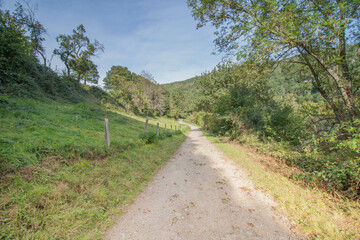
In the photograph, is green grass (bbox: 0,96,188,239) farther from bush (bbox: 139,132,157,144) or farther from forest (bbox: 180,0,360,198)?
forest (bbox: 180,0,360,198)

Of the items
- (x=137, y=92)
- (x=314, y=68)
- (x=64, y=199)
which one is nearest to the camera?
(x=64, y=199)

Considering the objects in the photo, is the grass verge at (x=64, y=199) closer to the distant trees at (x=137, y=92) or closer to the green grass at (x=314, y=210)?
the green grass at (x=314, y=210)

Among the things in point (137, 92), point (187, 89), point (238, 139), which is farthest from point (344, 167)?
point (187, 89)

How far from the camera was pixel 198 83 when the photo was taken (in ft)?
79.3

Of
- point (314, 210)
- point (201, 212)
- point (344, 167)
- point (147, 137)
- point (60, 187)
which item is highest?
point (344, 167)

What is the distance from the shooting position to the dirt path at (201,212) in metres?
2.81

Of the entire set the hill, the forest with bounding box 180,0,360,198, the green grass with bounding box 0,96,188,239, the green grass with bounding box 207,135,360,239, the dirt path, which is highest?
the hill

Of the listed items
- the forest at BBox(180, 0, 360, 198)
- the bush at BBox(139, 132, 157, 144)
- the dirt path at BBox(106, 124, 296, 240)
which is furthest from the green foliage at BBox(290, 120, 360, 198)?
the bush at BBox(139, 132, 157, 144)

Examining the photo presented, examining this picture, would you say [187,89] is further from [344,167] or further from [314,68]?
[344,167]

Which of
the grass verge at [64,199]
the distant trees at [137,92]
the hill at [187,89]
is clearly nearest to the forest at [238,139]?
the grass verge at [64,199]

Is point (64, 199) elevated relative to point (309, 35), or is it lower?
lower

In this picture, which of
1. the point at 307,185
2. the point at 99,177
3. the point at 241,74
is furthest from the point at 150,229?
the point at 241,74

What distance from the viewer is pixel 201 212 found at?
3453 millimetres

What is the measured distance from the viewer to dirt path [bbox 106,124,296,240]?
2812 mm
